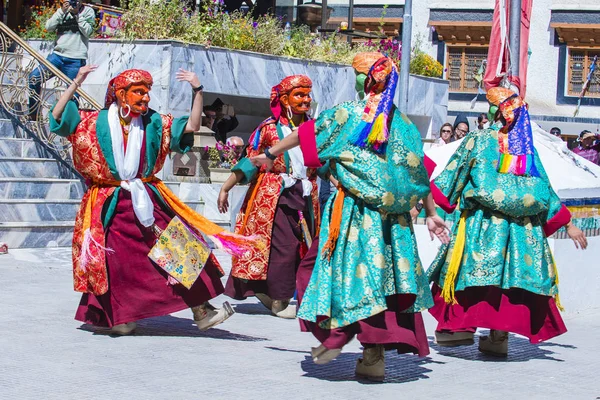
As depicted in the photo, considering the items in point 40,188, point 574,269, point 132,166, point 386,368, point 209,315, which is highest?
point 132,166

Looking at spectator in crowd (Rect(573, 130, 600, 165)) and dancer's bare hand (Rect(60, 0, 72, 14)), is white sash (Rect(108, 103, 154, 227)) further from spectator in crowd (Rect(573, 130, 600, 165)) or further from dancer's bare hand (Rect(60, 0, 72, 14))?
spectator in crowd (Rect(573, 130, 600, 165))

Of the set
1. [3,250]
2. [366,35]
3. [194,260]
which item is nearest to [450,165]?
[194,260]

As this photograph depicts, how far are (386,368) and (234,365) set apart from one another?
0.87m

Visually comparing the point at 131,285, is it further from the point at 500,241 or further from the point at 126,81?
the point at 500,241

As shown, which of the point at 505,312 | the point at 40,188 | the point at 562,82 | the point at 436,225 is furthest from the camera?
the point at 562,82

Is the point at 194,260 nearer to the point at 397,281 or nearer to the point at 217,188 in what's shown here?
the point at 397,281

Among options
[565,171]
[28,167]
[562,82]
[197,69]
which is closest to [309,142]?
[565,171]

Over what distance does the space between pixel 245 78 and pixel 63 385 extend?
930cm

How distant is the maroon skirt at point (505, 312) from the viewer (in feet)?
24.0

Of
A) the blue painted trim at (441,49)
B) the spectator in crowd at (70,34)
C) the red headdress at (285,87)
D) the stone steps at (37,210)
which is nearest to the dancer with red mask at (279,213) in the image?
the red headdress at (285,87)

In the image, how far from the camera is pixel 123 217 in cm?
761

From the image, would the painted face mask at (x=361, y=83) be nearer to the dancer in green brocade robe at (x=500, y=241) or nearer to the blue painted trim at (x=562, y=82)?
the dancer in green brocade robe at (x=500, y=241)

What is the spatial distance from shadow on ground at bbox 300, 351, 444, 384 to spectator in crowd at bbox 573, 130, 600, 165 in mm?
8511

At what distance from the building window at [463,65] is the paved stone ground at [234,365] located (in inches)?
902
